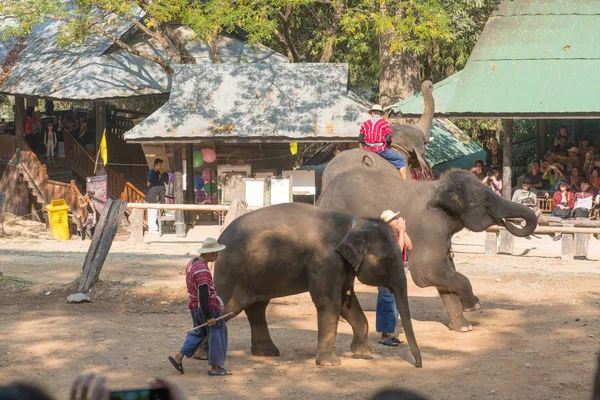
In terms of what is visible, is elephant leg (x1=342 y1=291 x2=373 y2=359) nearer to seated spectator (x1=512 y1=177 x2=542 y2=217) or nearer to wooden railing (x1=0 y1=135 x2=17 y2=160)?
seated spectator (x1=512 y1=177 x2=542 y2=217)

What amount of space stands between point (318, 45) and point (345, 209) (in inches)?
682

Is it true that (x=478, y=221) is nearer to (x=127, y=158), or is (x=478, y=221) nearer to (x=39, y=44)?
(x=127, y=158)

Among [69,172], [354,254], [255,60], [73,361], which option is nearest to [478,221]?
[354,254]

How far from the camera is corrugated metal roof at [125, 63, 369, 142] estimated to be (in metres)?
23.9

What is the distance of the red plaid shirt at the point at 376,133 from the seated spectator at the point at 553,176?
10.9 metres

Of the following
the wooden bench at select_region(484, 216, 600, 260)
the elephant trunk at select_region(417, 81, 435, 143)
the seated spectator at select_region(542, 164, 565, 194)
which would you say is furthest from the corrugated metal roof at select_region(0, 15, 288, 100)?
the elephant trunk at select_region(417, 81, 435, 143)

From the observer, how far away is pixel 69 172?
29938 mm

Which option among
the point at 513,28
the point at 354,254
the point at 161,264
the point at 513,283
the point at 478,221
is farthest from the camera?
the point at 513,28

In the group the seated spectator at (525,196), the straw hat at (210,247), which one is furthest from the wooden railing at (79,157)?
the straw hat at (210,247)

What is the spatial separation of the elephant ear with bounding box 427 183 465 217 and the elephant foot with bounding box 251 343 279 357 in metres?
2.92

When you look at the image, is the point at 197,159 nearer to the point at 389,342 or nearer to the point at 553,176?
the point at 553,176

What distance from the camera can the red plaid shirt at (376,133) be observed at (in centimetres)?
1343

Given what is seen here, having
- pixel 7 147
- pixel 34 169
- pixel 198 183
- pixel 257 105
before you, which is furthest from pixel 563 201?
pixel 7 147

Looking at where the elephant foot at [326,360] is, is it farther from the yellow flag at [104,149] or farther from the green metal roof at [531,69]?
the yellow flag at [104,149]
